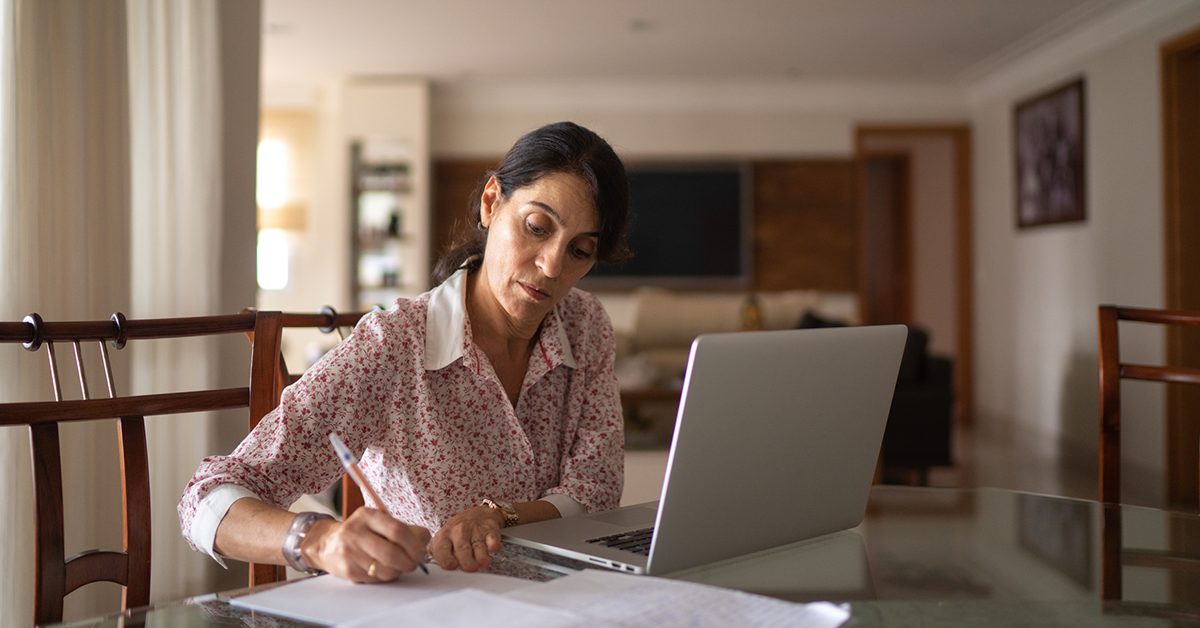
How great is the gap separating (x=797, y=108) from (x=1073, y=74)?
2.32m

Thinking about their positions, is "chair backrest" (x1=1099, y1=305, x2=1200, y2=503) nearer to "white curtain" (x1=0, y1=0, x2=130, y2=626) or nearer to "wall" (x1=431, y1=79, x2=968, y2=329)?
"white curtain" (x1=0, y1=0, x2=130, y2=626)

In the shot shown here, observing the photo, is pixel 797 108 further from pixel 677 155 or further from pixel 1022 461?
pixel 1022 461

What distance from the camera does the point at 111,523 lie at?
242 centimetres

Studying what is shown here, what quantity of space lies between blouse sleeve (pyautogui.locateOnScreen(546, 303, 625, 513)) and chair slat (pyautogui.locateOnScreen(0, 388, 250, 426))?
0.45 meters

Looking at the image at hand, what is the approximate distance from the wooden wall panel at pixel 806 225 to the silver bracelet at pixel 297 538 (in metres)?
7.36

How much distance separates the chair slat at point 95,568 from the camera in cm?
111

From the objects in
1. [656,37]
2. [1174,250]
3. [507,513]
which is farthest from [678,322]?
[507,513]

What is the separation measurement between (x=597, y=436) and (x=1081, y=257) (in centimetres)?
543

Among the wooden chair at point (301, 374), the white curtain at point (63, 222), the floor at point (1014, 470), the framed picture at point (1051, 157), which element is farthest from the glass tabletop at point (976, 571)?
the framed picture at point (1051, 157)

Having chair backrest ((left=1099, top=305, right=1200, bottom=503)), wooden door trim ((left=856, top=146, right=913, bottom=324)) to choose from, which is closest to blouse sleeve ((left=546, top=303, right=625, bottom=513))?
chair backrest ((left=1099, top=305, right=1200, bottom=503))

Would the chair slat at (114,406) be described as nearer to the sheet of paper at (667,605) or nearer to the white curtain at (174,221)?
the sheet of paper at (667,605)

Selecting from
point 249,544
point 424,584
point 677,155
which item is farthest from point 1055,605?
point 677,155

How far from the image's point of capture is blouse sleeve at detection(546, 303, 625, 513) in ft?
4.72

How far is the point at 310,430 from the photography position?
1.21 metres
